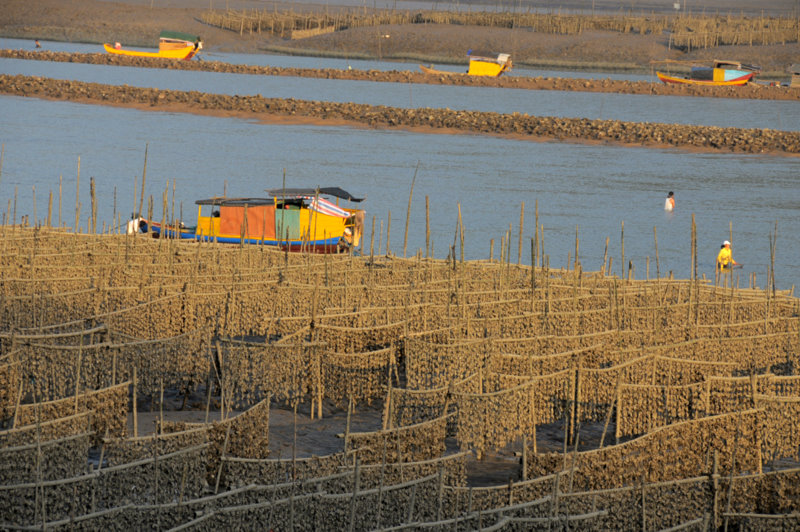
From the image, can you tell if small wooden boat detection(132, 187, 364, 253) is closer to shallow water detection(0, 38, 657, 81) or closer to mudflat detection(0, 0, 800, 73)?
shallow water detection(0, 38, 657, 81)

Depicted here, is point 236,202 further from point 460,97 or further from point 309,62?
point 309,62

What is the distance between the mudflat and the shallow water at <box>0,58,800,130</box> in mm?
12154

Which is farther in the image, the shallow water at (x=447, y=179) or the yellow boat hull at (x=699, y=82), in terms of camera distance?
the yellow boat hull at (x=699, y=82)

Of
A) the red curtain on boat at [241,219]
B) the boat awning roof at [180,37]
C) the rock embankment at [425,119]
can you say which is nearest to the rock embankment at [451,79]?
the boat awning roof at [180,37]

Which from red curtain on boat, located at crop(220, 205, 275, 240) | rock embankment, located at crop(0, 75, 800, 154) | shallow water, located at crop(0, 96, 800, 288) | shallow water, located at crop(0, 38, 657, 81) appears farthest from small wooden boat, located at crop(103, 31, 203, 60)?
red curtain on boat, located at crop(220, 205, 275, 240)

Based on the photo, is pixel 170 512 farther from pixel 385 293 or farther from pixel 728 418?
pixel 385 293

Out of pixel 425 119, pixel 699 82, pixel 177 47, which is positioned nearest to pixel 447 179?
pixel 425 119

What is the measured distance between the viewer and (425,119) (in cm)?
5409

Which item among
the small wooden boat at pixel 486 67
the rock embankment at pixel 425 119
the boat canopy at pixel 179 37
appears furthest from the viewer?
the boat canopy at pixel 179 37

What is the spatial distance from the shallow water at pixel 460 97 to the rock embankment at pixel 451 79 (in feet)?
1.50

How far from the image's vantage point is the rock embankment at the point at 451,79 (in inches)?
2822

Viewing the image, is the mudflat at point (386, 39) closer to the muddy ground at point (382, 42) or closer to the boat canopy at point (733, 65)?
the muddy ground at point (382, 42)

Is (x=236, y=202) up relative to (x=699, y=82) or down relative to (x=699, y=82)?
down

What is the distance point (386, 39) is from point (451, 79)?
18.1 meters
